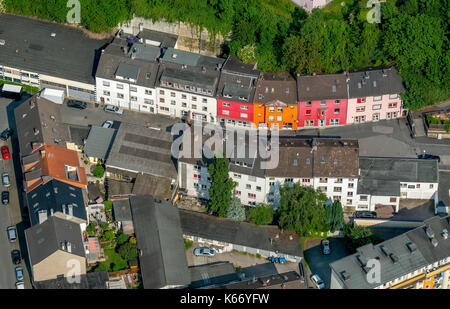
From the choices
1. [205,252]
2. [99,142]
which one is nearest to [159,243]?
[205,252]

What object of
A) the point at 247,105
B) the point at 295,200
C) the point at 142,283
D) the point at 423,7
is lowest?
the point at 142,283

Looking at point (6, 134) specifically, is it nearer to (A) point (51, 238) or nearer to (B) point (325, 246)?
(A) point (51, 238)

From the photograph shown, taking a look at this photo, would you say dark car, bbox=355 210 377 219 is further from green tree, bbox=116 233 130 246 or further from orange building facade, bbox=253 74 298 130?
green tree, bbox=116 233 130 246

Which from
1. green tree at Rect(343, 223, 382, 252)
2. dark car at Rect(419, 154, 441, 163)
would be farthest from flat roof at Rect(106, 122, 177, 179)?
dark car at Rect(419, 154, 441, 163)

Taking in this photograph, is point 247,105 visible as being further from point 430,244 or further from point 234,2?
point 430,244

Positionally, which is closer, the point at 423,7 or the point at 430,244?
the point at 430,244

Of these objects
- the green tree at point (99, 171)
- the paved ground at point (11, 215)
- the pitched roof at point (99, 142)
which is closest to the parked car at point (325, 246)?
the green tree at point (99, 171)

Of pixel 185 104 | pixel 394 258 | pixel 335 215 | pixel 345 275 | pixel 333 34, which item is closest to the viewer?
pixel 345 275

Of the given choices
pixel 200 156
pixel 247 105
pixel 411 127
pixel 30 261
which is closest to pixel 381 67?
pixel 411 127
